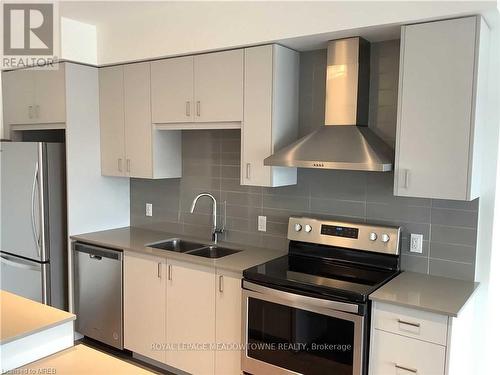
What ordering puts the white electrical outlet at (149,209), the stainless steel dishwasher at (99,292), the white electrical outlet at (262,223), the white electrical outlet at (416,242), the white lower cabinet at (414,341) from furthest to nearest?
the white electrical outlet at (149,209) → the stainless steel dishwasher at (99,292) → the white electrical outlet at (262,223) → the white electrical outlet at (416,242) → the white lower cabinet at (414,341)

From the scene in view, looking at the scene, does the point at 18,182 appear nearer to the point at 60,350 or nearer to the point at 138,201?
the point at 138,201

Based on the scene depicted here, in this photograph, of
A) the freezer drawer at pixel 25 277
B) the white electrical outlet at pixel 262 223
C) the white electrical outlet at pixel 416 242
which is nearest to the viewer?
the white electrical outlet at pixel 416 242

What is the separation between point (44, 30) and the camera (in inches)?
133

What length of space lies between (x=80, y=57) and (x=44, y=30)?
0.32m

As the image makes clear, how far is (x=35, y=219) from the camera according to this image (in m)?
3.56

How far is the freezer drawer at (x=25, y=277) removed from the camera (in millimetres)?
3604

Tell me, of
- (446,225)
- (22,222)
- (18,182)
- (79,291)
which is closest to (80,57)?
(18,182)

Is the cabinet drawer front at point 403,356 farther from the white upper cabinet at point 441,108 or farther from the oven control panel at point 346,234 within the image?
the white upper cabinet at point 441,108

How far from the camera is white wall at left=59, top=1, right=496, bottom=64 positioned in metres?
2.33

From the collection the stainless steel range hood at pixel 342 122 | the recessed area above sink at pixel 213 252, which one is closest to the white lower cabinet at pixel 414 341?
the stainless steel range hood at pixel 342 122

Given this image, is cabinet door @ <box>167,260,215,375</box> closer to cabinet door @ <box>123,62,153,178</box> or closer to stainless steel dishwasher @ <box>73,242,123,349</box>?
stainless steel dishwasher @ <box>73,242,123,349</box>

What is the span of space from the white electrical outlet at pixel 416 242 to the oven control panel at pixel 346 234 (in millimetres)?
107

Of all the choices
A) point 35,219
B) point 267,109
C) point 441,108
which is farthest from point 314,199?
point 35,219

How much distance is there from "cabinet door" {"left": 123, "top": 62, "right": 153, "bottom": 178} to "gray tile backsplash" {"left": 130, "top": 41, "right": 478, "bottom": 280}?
326mm
